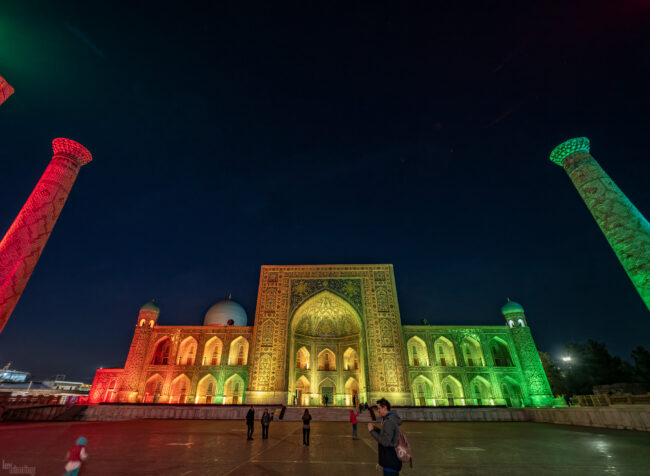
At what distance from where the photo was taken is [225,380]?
23.0 meters

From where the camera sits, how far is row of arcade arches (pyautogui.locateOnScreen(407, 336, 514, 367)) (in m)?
23.4

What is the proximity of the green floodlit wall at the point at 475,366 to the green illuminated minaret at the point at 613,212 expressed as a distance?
14309mm

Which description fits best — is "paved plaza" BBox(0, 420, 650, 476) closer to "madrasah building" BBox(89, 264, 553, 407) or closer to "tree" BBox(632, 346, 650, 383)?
"madrasah building" BBox(89, 264, 553, 407)

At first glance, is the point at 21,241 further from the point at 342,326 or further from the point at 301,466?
the point at 342,326

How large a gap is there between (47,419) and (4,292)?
9.62 m

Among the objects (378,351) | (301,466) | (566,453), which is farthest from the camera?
(378,351)

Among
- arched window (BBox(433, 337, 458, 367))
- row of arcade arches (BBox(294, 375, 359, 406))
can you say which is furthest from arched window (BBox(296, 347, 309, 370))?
arched window (BBox(433, 337, 458, 367))

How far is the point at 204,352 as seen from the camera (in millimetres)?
24000

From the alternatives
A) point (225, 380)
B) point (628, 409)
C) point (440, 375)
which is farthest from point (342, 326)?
point (628, 409)

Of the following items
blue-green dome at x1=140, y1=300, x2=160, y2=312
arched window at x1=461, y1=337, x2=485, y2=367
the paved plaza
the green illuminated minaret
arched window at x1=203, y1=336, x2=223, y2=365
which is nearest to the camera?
the paved plaza

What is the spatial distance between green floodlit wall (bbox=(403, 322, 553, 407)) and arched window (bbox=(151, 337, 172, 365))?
62.5 feet

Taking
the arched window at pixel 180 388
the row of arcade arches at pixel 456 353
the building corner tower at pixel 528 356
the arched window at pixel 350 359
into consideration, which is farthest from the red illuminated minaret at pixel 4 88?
the building corner tower at pixel 528 356

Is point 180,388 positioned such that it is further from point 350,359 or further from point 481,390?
point 481,390

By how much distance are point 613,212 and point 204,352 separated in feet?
85.8
